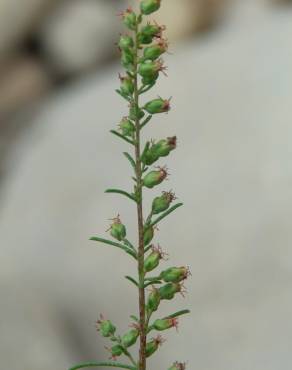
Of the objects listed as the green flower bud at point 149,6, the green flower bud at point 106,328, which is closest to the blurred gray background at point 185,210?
the green flower bud at point 106,328

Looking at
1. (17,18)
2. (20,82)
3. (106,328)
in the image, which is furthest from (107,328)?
(17,18)

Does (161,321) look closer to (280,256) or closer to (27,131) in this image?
(280,256)

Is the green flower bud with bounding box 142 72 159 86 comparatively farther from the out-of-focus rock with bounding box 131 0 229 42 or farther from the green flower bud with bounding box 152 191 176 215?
the out-of-focus rock with bounding box 131 0 229 42

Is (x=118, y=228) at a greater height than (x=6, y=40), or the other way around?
(x=6, y=40)

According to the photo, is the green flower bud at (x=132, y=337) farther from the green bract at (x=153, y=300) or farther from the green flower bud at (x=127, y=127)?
the green flower bud at (x=127, y=127)

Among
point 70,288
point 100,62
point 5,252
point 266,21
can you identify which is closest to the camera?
point 70,288

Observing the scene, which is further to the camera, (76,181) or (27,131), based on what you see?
(27,131)

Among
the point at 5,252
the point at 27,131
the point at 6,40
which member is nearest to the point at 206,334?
the point at 5,252

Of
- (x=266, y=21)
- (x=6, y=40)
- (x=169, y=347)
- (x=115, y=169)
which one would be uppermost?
(x=6, y=40)

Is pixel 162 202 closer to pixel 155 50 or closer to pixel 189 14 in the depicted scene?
pixel 155 50
